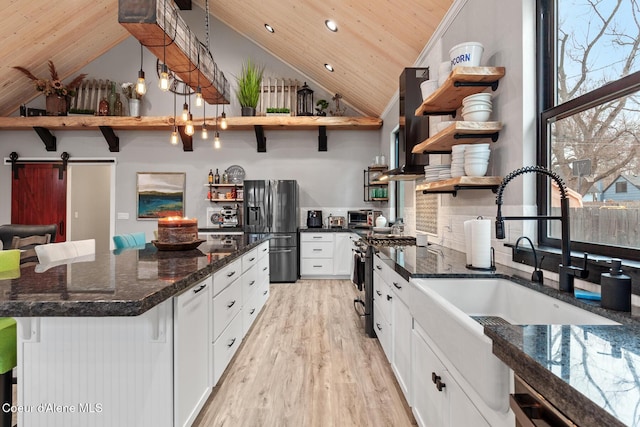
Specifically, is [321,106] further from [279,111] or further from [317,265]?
[317,265]

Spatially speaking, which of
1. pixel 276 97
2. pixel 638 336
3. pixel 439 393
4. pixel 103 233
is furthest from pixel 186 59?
pixel 103 233

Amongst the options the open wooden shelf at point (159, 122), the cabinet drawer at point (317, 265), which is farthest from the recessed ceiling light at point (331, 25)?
the cabinet drawer at point (317, 265)

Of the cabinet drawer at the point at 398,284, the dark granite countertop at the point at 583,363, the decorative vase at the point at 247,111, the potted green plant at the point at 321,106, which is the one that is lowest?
the cabinet drawer at the point at 398,284

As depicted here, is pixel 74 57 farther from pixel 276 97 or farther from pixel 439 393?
pixel 439 393

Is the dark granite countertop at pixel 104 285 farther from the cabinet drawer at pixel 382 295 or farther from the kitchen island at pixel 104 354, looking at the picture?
the cabinet drawer at pixel 382 295

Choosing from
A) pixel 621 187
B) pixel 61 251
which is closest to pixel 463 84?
pixel 621 187

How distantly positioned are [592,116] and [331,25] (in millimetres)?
3119

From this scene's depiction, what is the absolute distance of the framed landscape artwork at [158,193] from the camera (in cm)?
634

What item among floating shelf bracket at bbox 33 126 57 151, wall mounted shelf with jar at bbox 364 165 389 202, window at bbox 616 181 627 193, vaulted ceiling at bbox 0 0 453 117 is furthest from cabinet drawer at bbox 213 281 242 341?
floating shelf bracket at bbox 33 126 57 151

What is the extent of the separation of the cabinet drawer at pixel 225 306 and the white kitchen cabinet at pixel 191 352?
145 mm

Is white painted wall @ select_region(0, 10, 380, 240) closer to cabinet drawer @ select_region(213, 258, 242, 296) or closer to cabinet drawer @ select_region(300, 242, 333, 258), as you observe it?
cabinet drawer @ select_region(300, 242, 333, 258)

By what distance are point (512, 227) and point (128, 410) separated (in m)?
2.11

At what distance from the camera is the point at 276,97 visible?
6230 millimetres

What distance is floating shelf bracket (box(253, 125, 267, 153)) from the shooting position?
598 cm
